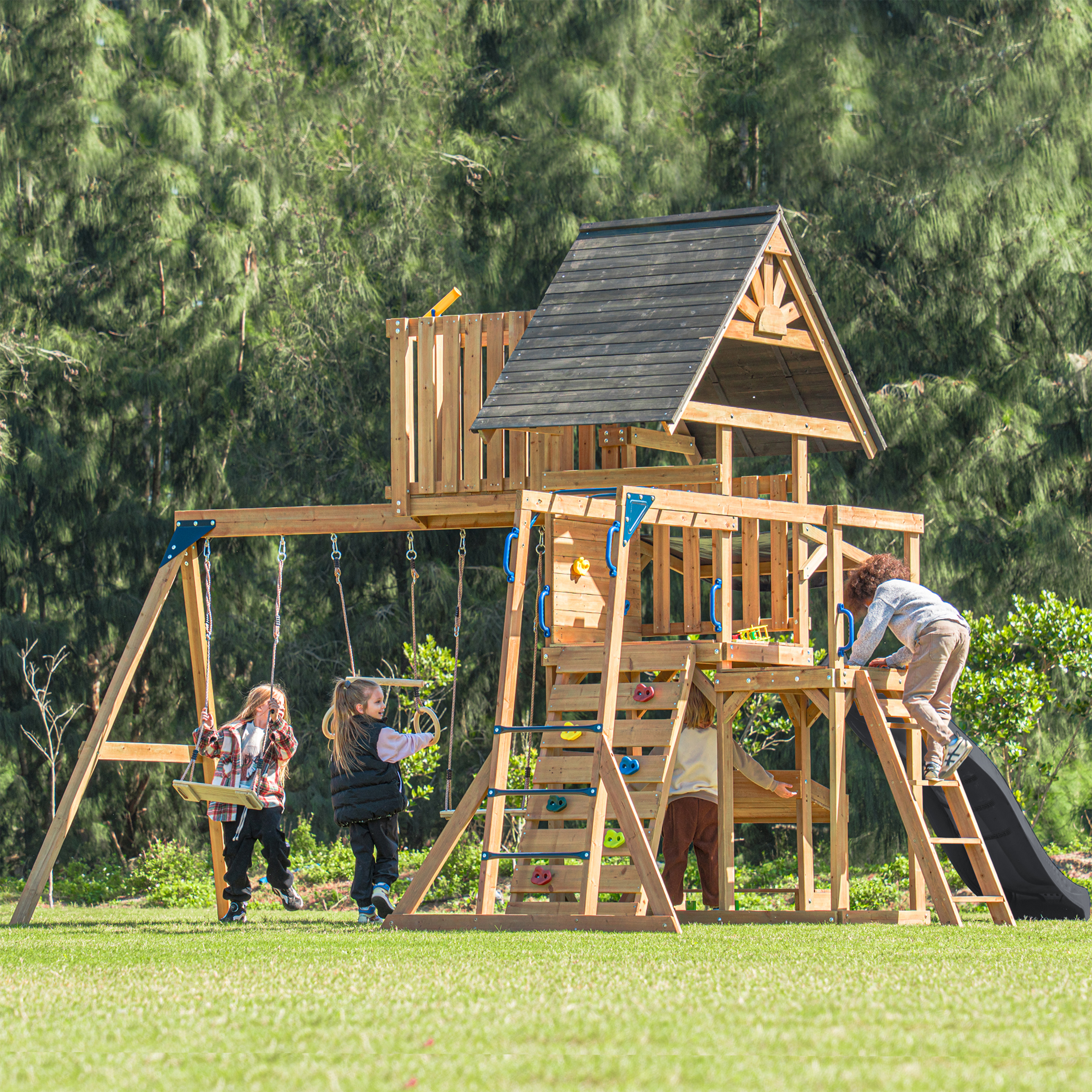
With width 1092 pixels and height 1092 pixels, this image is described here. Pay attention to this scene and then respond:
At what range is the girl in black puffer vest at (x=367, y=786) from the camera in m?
9.56

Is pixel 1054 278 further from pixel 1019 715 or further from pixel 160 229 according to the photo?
pixel 160 229

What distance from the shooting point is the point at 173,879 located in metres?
16.5

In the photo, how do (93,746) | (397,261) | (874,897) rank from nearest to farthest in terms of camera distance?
(93,746) < (874,897) < (397,261)

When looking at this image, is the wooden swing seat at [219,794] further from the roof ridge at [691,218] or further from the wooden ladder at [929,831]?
the roof ridge at [691,218]

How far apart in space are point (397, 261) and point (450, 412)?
26.8 feet

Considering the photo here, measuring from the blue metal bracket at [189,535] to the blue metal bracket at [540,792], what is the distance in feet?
10.8

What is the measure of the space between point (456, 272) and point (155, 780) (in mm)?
7784

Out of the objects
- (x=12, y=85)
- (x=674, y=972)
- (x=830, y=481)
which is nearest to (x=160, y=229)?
(x=12, y=85)

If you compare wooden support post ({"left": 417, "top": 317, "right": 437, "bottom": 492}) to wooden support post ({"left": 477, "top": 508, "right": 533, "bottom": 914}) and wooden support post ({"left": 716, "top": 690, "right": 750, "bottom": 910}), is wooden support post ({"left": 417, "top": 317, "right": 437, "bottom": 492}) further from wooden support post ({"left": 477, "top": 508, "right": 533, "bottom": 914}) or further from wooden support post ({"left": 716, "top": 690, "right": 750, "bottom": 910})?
wooden support post ({"left": 716, "top": 690, "right": 750, "bottom": 910})

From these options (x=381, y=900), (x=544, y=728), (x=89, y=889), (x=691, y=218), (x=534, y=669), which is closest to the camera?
(x=544, y=728)

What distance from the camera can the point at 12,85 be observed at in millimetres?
19844

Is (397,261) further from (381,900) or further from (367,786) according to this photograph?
(381,900)

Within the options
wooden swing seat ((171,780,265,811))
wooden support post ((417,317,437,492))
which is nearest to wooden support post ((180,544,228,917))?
wooden swing seat ((171,780,265,811))

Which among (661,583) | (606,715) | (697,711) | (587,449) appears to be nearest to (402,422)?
(587,449)
